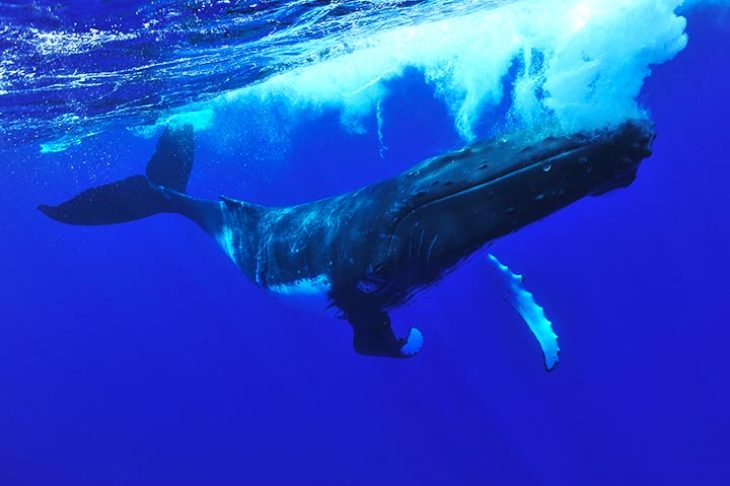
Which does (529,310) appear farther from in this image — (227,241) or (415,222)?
(227,241)

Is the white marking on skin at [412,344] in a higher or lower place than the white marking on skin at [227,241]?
lower

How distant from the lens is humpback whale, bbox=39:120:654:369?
319cm

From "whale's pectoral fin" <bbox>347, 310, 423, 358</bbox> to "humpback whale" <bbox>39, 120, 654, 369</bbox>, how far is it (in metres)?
0.01

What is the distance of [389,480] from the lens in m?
23.6

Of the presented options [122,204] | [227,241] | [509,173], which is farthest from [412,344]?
[122,204]

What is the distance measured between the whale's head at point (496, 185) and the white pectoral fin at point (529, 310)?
1.96m

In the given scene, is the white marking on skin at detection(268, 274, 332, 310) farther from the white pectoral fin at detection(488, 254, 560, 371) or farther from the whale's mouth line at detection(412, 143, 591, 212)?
the whale's mouth line at detection(412, 143, 591, 212)

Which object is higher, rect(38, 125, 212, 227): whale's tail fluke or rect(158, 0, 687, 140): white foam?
rect(38, 125, 212, 227): whale's tail fluke

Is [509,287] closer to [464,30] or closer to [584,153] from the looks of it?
[584,153]

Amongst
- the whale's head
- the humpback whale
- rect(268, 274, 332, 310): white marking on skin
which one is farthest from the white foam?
the whale's head

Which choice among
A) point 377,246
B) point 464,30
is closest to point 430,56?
point 464,30

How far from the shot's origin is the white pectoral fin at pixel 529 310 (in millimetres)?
6066

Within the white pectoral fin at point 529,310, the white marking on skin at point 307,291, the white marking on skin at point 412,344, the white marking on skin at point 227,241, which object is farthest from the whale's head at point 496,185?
the white marking on skin at point 227,241

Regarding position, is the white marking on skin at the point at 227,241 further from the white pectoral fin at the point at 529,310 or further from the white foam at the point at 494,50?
the white foam at the point at 494,50
